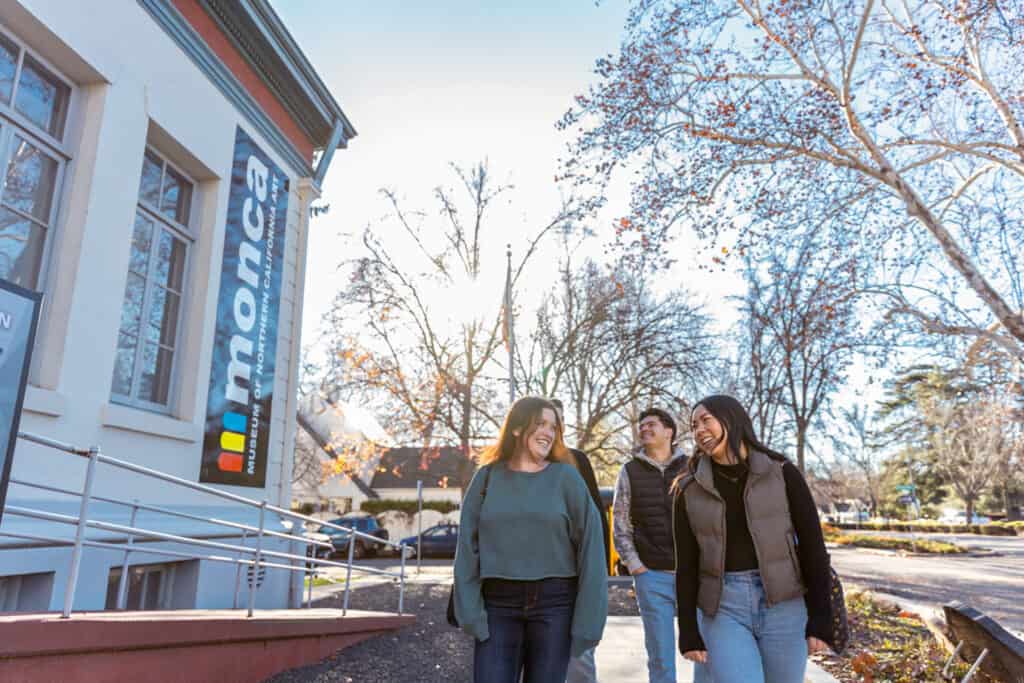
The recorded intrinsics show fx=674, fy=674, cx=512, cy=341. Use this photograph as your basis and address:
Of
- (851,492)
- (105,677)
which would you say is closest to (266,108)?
(105,677)

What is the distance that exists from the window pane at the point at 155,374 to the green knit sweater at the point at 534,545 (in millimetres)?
4794

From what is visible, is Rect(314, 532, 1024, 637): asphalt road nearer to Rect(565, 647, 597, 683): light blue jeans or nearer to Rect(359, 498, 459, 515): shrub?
Rect(565, 647, 597, 683): light blue jeans

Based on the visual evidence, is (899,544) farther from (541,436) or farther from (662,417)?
(541,436)

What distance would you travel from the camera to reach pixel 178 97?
6.95 metres

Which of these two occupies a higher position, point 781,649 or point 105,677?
point 781,649

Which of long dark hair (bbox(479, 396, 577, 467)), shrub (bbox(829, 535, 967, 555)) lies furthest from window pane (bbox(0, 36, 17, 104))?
shrub (bbox(829, 535, 967, 555))

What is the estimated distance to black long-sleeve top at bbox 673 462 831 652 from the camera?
290 cm

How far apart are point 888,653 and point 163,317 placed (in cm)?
813

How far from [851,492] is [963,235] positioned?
7168 centimetres

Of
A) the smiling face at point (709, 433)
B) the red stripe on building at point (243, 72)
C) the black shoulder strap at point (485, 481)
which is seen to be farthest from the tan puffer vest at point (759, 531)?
the red stripe on building at point (243, 72)

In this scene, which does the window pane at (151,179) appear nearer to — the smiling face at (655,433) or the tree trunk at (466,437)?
the smiling face at (655,433)

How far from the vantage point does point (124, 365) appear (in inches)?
248

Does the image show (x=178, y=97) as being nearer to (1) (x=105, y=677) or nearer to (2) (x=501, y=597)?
(1) (x=105, y=677)

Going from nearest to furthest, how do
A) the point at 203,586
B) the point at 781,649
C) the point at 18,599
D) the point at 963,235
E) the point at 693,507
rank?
the point at 781,649
the point at 693,507
the point at 18,599
the point at 203,586
the point at 963,235
